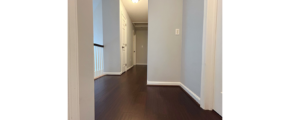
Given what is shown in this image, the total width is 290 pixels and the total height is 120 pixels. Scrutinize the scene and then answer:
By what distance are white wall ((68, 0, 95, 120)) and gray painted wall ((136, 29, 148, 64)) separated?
614 cm

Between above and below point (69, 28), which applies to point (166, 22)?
above

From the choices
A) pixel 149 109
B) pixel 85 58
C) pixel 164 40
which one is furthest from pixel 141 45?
pixel 85 58

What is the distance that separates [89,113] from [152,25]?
1747mm

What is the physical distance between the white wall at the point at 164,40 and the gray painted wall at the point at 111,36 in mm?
1554

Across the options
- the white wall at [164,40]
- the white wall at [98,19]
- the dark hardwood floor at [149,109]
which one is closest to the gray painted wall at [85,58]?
the dark hardwood floor at [149,109]

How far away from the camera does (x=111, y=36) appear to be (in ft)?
10.8

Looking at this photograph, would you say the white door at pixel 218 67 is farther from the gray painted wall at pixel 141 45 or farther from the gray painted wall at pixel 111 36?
the gray painted wall at pixel 141 45

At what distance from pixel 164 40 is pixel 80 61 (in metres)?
1.65

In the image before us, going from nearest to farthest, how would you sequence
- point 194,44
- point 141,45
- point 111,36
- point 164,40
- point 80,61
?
point 80,61
point 194,44
point 164,40
point 111,36
point 141,45

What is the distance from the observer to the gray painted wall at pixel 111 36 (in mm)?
3217

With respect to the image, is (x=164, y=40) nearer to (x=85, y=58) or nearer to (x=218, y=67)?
(x=218, y=67)
